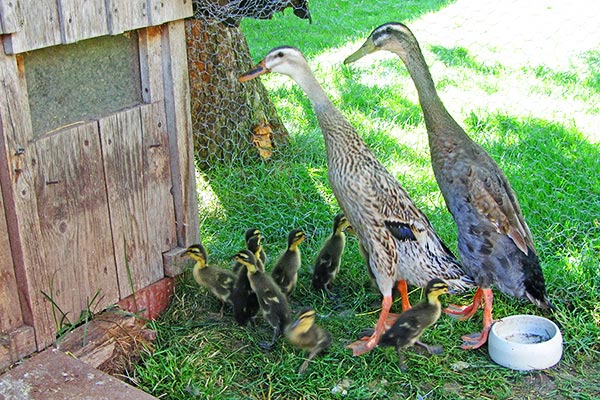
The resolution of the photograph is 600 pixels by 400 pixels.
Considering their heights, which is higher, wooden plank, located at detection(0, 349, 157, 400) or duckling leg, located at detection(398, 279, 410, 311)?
wooden plank, located at detection(0, 349, 157, 400)

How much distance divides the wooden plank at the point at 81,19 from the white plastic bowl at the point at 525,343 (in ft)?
8.18

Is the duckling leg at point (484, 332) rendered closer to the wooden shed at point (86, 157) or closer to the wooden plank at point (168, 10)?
the wooden shed at point (86, 157)

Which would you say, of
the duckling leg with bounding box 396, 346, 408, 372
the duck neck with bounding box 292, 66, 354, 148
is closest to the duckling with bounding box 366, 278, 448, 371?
the duckling leg with bounding box 396, 346, 408, 372

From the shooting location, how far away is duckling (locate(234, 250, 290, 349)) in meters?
4.07

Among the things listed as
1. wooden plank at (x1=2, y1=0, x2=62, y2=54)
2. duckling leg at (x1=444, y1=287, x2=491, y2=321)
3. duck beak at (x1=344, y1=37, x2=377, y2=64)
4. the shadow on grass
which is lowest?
duckling leg at (x1=444, y1=287, x2=491, y2=321)

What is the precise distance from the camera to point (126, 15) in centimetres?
374

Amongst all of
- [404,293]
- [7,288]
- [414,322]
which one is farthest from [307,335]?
[7,288]

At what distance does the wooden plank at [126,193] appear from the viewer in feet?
12.9

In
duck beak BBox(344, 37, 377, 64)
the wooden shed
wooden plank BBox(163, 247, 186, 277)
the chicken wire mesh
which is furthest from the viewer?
the chicken wire mesh

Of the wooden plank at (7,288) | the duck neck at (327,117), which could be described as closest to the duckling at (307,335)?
the duck neck at (327,117)

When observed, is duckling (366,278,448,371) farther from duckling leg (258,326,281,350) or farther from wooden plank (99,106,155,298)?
wooden plank (99,106,155,298)

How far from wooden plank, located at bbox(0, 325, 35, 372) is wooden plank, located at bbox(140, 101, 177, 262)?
82cm

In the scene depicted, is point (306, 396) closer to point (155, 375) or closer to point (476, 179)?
point (155, 375)

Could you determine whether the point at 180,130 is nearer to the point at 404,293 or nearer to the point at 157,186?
the point at 157,186
